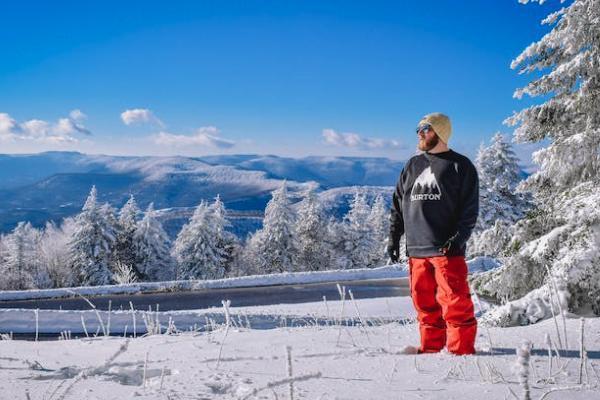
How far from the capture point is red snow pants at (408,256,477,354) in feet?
10.0

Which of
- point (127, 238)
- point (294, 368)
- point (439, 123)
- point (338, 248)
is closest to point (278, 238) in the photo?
point (338, 248)

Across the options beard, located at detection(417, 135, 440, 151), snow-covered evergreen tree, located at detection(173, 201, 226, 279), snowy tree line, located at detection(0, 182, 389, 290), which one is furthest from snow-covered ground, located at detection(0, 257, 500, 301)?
snow-covered evergreen tree, located at detection(173, 201, 226, 279)

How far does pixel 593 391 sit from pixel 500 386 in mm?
339

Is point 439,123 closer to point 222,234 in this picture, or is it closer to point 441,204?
point 441,204

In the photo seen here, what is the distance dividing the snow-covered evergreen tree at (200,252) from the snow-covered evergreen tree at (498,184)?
18716 mm

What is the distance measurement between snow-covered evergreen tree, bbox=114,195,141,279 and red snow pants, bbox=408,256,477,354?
109ft

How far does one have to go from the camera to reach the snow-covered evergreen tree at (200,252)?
109ft

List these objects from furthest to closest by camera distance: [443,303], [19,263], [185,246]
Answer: [19,263]
[185,246]
[443,303]

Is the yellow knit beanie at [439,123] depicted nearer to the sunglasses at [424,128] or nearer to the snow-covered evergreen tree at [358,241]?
the sunglasses at [424,128]

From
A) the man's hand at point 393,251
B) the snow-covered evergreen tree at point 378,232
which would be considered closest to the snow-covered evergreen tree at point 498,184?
the snow-covered evergreen tree at point 378,232

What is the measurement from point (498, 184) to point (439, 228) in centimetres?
2134

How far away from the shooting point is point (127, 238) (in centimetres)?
3559

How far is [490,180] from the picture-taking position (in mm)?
23438

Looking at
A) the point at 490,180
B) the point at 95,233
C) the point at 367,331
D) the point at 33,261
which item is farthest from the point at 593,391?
the point at 33,261
